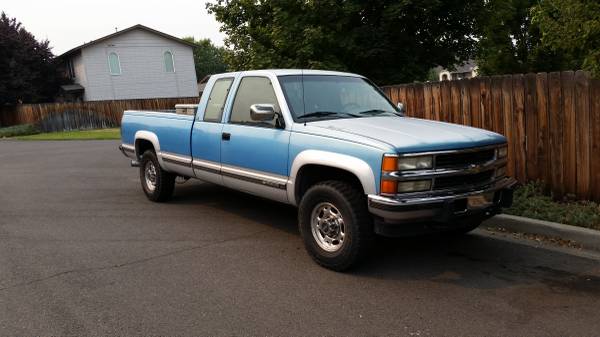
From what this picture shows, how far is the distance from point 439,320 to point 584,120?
3.90 m

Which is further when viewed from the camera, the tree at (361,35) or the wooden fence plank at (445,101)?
the tree at (361,35)

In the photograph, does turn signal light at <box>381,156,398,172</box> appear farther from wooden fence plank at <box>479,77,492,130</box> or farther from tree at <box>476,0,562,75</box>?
tree at <box>476,0,562,75</box>

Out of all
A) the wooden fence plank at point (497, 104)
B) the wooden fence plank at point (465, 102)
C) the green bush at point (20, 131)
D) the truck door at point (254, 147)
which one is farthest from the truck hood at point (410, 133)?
the green bush at point (20, 131)

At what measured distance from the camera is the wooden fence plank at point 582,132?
20.3 feet

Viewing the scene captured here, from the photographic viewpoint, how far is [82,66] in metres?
37.5

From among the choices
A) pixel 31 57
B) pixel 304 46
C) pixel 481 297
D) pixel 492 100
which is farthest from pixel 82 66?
pixel 481 297

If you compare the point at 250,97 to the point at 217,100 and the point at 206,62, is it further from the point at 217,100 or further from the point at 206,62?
the point at 206,62

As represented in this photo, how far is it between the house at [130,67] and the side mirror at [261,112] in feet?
116

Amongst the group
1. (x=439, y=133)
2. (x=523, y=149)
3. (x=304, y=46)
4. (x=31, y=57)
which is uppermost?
(x=31, y=57)

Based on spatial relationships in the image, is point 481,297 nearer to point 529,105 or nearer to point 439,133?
point 439,133

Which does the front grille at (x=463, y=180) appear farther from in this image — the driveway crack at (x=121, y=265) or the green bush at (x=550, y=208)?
the driveway crack at (x=121, y=265)

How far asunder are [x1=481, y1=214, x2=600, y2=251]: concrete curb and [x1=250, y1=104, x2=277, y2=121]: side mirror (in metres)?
2.88

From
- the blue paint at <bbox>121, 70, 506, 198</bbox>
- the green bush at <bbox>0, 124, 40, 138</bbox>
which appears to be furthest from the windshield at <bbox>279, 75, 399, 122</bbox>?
the green bush at <bbox>0, 124, 40, 138</bbox>

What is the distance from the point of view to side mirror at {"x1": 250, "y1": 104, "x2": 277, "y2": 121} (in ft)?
16.3
